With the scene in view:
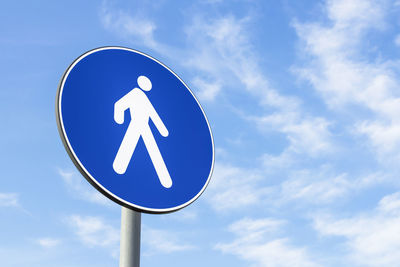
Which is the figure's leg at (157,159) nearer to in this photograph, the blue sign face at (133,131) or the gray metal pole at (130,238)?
the blue sign face at (133,131)

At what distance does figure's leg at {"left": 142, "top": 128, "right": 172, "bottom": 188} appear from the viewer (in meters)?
1.81

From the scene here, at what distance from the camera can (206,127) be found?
224cm

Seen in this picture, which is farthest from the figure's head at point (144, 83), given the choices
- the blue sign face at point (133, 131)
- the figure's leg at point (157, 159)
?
the figure's leg at point (157, 159)

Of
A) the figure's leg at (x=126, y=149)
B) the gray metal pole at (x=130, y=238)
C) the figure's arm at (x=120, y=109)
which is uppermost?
the figure's arm at (x=120, y=109)

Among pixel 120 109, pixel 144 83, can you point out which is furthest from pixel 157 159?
pixel 144 83

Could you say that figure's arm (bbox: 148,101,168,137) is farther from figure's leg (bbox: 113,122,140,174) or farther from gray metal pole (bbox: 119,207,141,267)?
gray metal pole (bbox: 119,207,141,267)

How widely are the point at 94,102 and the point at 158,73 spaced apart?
0.47 m

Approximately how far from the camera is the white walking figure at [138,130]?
5.70ft

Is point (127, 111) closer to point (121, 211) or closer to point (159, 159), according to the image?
point (159, 159)

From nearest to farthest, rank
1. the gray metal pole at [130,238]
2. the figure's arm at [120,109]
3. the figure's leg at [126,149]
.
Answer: the gray metal pole at [130,238]
the figure's leg at [126,149]
the figure's arm at [120,109]

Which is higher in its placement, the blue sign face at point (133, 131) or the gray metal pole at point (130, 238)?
the blue sign face at point (133, 131)

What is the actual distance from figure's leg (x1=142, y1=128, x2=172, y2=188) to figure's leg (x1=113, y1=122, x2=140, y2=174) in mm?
46

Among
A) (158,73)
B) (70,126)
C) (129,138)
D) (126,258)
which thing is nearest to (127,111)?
(129,138)

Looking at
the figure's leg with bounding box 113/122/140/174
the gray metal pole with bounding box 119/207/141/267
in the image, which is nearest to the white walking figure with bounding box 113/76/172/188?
the figure's leg with bounding box 113/122/140/174
